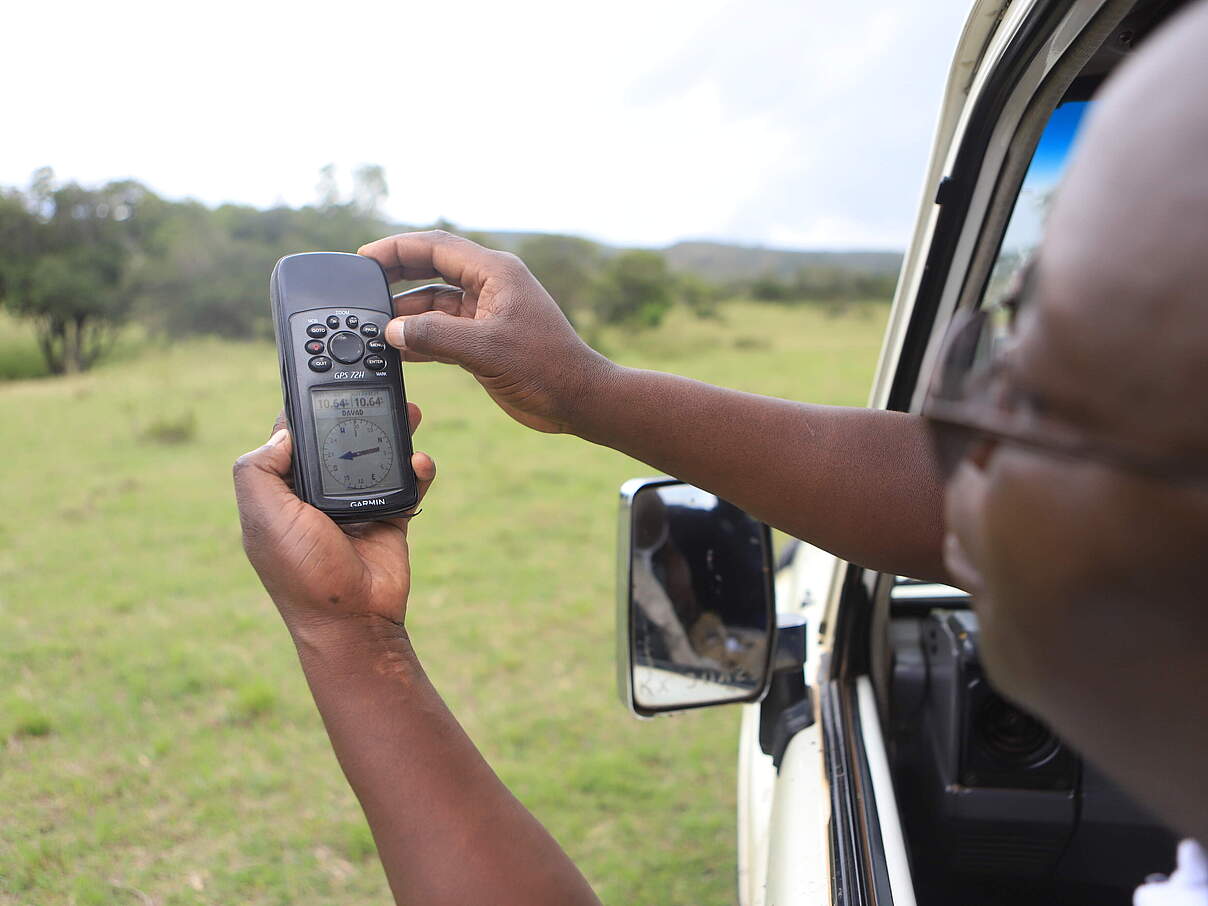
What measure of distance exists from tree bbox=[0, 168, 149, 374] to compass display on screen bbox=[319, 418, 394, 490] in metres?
18.0

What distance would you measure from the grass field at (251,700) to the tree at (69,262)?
9243 mm

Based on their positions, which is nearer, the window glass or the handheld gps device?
the handheld gps device

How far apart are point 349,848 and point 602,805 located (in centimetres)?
94

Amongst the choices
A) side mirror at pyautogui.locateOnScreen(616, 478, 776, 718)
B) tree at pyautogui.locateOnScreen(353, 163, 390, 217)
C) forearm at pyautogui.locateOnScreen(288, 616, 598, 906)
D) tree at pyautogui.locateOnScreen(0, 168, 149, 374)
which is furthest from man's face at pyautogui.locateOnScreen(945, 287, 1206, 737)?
tree at pyautogui.locateOnScreen(0, 168, 149, 374)

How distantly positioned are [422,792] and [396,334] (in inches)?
23.0

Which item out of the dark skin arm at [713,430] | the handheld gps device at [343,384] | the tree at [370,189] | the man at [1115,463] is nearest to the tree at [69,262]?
the tree at [370,189]

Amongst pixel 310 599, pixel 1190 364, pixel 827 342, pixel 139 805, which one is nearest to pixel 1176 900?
pixel 1190 364

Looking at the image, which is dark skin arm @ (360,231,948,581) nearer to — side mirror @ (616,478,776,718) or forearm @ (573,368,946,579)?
forearm @ (573,368,946,579)

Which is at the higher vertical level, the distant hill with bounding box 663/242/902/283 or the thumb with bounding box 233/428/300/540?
the distant hill with bounding box 663/242/902/283

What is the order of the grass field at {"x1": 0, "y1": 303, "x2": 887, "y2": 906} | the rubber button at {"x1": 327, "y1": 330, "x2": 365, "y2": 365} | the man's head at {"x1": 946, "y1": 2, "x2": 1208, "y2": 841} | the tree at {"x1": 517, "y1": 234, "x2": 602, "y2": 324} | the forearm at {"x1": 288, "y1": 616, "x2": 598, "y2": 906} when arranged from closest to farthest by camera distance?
the man's head at {"x1": 946, "y1": 2, "x2": 1208, "y2": 841} < the forearm at {"x1": 288, "y1": 616, "x2": 598, "y2": 906} < the rubber button at {"x1": 327, "y1": 330, "x2": 365, "y2": 365} < the grass field at {"x1": 0, "y1": 303, "x2": 887, "y2": 906} < the tree at {"x1": 517, "y1": 234, "x2": 602, "y2": 324}

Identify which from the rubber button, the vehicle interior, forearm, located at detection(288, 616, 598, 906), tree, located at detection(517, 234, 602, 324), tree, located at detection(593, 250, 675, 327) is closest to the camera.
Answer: forearm, located at detection(288, 616, 598, 906)

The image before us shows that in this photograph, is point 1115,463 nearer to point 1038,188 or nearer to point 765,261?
point 1038,188

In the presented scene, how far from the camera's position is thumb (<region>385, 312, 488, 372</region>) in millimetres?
1113

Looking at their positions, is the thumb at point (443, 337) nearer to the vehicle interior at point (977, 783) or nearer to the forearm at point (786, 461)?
the forearm at point (786, 461)
